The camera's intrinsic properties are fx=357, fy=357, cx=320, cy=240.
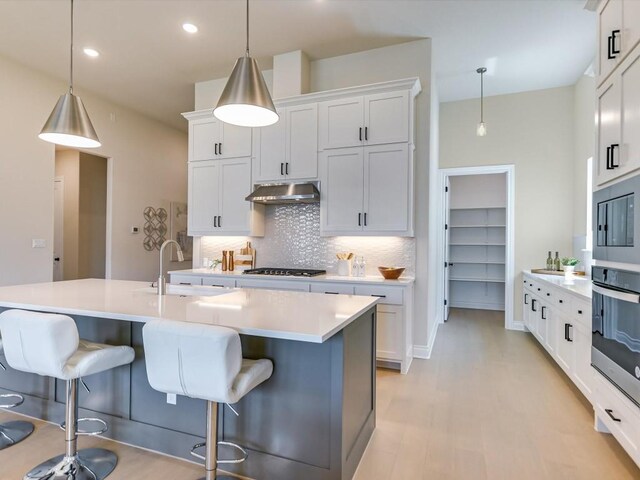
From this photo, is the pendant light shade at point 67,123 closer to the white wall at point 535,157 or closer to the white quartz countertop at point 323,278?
the white quartz countertop at point 323,278

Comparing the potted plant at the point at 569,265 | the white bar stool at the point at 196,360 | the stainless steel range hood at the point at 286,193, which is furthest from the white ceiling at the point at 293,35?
the white bar stool at the point at 196,360

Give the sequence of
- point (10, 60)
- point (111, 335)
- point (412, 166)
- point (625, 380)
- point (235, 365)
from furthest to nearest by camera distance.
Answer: point (10, 60), point (412, 166), point (111, 335), point (625, 380), point (235, 365)

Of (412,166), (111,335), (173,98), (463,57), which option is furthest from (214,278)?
(463,57)

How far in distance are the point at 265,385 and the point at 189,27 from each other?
3.66 m

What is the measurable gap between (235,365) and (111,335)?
1204 mm

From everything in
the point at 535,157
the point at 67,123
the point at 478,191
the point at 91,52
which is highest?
the point at 91,52

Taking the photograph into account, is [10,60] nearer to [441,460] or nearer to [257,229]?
[257,229]

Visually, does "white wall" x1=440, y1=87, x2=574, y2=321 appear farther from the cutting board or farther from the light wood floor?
the light wood floor

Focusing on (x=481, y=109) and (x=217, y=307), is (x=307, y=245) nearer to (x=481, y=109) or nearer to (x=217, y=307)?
(x=217, y=307)

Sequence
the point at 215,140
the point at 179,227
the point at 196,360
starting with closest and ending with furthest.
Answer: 1. the point at 196,360
2. the point at 215,140
3. the point at 179,227

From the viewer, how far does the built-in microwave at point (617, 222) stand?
184cm

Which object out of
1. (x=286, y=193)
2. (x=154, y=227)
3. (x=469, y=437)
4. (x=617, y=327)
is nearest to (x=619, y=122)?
(x=617, y=327)

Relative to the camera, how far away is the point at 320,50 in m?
4.21

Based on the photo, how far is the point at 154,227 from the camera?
654 cm
